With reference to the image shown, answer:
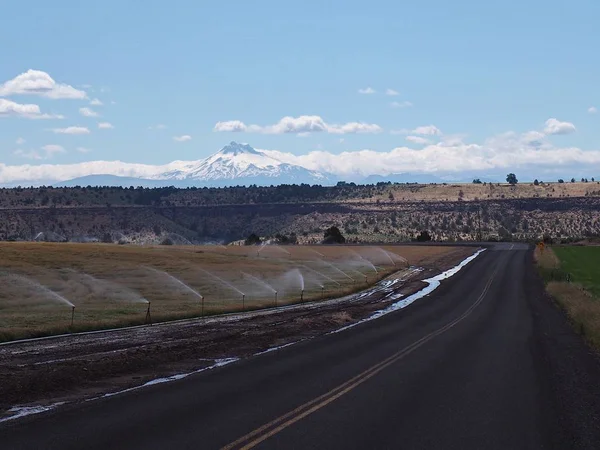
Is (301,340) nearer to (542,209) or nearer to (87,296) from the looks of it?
(87,296)

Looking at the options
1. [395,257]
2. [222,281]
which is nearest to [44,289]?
[222,281]

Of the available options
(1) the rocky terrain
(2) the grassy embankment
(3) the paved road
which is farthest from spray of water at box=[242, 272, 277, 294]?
(1) the rocky terrain

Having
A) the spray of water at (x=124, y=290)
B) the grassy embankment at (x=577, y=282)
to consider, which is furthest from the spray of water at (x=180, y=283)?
the grassy embankment at (x=577, y=282)

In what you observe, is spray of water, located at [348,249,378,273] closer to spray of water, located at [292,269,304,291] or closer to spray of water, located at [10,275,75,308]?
spray of water, located at [292,269,304,291]

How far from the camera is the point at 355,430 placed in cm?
1341

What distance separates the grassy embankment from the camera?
32625mm

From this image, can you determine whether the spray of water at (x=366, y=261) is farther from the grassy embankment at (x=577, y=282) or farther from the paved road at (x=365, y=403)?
the paved road at (x=365, y=403)

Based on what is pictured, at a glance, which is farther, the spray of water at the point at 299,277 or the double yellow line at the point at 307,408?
the spray of water at the point at 299,277

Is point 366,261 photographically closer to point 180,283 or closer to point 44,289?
point 180,283

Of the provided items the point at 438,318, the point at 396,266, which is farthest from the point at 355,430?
the point at 396,266

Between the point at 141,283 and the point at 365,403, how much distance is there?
38920 millimetres

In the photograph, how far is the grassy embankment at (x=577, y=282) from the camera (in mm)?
32625

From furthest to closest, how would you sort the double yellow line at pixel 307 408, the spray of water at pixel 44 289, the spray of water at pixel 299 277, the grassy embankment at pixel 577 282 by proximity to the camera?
the spray of water at pixel 299 277, the spray of water at pixel 44 289, the grassy embankment at pixel 577 282, the double yellow line at pixel 307 408

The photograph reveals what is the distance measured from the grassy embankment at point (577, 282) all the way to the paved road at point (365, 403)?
464 centimetres
